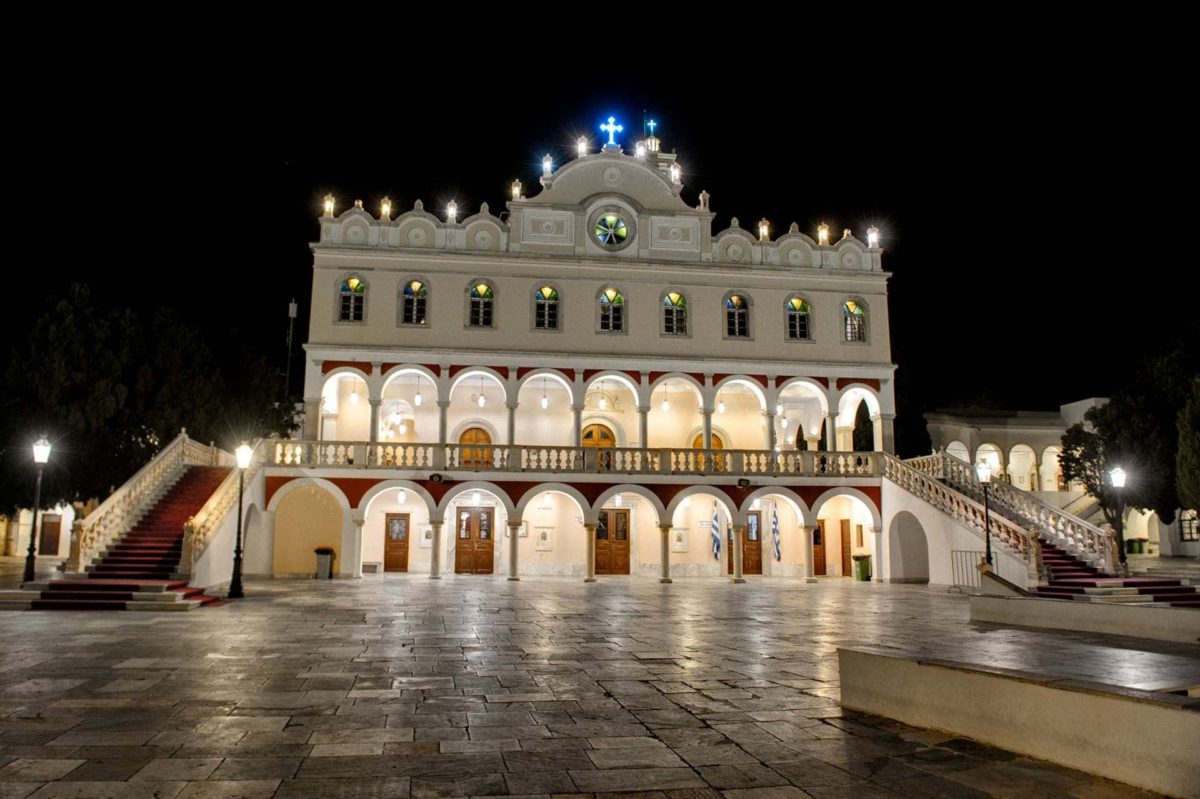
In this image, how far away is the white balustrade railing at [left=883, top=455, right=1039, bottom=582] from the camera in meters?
21.2

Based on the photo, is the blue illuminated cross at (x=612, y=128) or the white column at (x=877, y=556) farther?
the blue illuminated cross at (x=612, y=128)

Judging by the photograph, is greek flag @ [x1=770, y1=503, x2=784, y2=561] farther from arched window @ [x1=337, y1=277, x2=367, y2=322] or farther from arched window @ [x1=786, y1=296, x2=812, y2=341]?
arched window @ [x1=337, y1=277, x2=367, y2=322]

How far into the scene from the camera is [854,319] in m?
31.3

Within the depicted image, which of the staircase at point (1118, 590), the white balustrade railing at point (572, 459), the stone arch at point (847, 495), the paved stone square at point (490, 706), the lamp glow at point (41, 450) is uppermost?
the white balustrade railing at point (572, 459)

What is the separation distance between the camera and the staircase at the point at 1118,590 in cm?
1873

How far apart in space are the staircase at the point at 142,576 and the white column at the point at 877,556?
19991 millimetres

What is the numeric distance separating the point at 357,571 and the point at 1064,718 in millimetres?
23736

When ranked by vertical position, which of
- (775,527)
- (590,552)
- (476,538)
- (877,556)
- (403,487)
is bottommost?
(877,556)

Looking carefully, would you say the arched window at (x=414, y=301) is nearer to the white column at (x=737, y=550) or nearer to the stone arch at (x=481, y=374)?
the stone arch at (x=481, y=374)

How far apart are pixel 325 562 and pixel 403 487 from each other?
3.22 meters

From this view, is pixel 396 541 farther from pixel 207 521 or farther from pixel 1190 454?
pixel 1190 454

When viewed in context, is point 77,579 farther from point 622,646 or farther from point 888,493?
point 888,493

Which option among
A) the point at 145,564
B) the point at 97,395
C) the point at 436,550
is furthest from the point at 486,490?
the point at 97,395

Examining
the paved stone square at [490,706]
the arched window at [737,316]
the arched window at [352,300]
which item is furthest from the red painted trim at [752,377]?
the paved stone square at [490,706]
